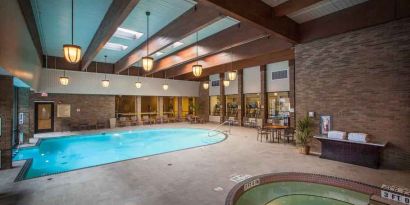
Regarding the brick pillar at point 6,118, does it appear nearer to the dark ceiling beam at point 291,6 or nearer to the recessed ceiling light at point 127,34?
the recessed ceiling light at point 127,34

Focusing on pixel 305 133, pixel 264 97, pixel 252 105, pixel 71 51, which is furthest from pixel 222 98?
pixel 71 51

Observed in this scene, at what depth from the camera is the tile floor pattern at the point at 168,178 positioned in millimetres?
3428

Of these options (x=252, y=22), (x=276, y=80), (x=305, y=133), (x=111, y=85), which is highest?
(x=252, y=22)

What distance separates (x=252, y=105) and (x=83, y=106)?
10.7 metres

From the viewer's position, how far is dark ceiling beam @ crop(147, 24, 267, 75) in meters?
6.33

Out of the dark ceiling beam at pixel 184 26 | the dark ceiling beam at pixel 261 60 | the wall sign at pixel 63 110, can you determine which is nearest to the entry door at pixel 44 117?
the wall sign at pixel 63 110

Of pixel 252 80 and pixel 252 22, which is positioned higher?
pixel 252 22

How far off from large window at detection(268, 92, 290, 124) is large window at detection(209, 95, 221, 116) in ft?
14.9

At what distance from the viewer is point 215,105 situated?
16125 mm

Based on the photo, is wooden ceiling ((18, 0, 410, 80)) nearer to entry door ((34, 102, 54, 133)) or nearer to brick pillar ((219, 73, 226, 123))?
entry door ((34, 102, 54, 133))

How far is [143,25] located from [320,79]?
19.2 feet

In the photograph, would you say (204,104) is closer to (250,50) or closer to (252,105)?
(252,105)

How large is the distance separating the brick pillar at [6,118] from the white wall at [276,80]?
1130 cm

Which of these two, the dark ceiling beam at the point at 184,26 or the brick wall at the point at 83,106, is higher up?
the dark ceiling beam at the point at 184,26
